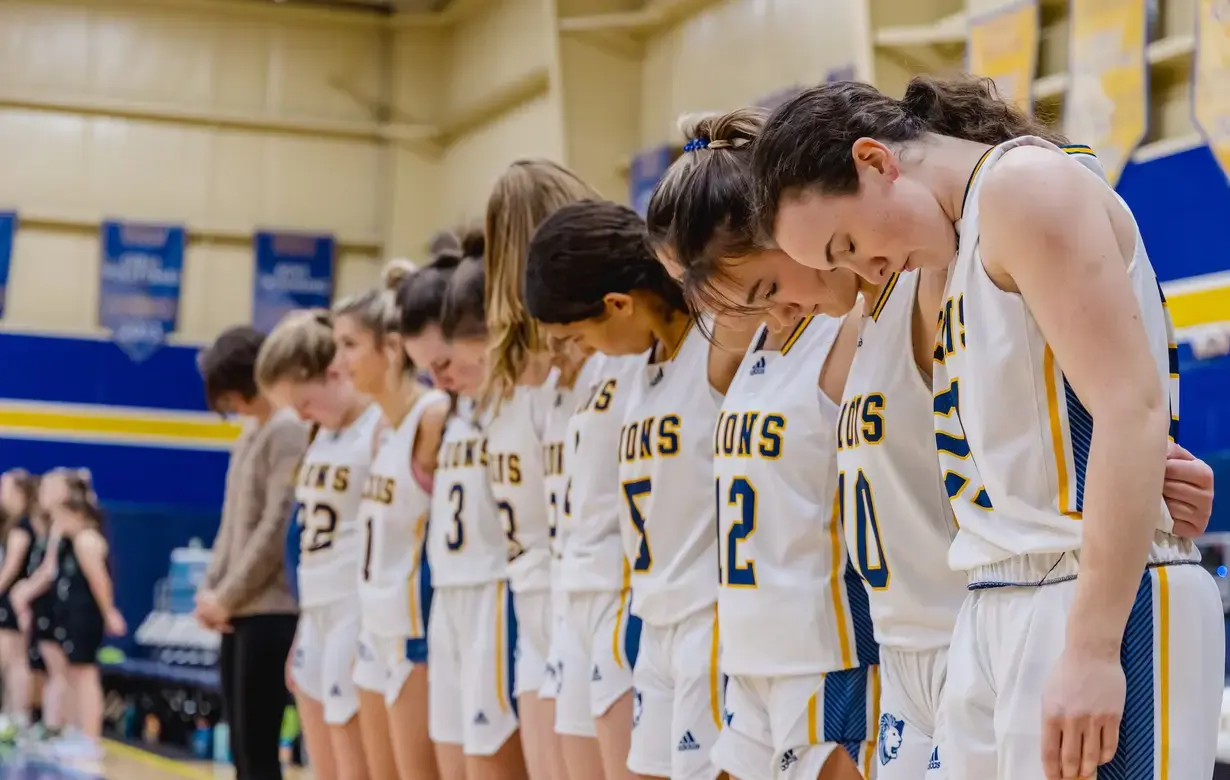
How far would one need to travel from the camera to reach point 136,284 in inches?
591

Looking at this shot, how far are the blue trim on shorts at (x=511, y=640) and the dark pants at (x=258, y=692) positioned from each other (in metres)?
1.85

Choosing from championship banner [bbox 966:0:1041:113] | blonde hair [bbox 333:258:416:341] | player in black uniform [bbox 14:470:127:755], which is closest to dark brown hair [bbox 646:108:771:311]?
blonde hair [bbox 333:258:416:341]

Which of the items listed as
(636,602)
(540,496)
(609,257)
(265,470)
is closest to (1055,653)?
(636,602)

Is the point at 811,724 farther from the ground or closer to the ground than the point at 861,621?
closer to the ground

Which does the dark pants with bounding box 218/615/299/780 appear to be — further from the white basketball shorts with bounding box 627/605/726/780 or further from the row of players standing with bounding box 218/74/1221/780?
the white basketball shorts with bounding box 627/605/726/780

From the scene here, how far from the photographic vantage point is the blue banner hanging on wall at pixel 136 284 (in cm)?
1502

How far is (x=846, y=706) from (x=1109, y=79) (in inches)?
260

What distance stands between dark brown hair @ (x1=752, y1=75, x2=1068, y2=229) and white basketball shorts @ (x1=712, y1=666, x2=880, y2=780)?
0.91 m

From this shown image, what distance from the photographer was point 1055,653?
5.85ft

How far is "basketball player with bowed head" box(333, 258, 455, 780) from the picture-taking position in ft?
14.9

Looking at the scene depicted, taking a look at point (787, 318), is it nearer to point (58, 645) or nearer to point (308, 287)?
point (58, 645)

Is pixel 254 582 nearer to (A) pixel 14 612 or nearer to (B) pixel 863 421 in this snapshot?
(B) pixel 863 421

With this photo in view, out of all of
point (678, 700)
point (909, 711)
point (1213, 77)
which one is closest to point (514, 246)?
point (678, 700)

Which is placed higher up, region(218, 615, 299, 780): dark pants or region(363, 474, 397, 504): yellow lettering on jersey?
region(363, 474, 397, 504): yellow lettering on jersey
